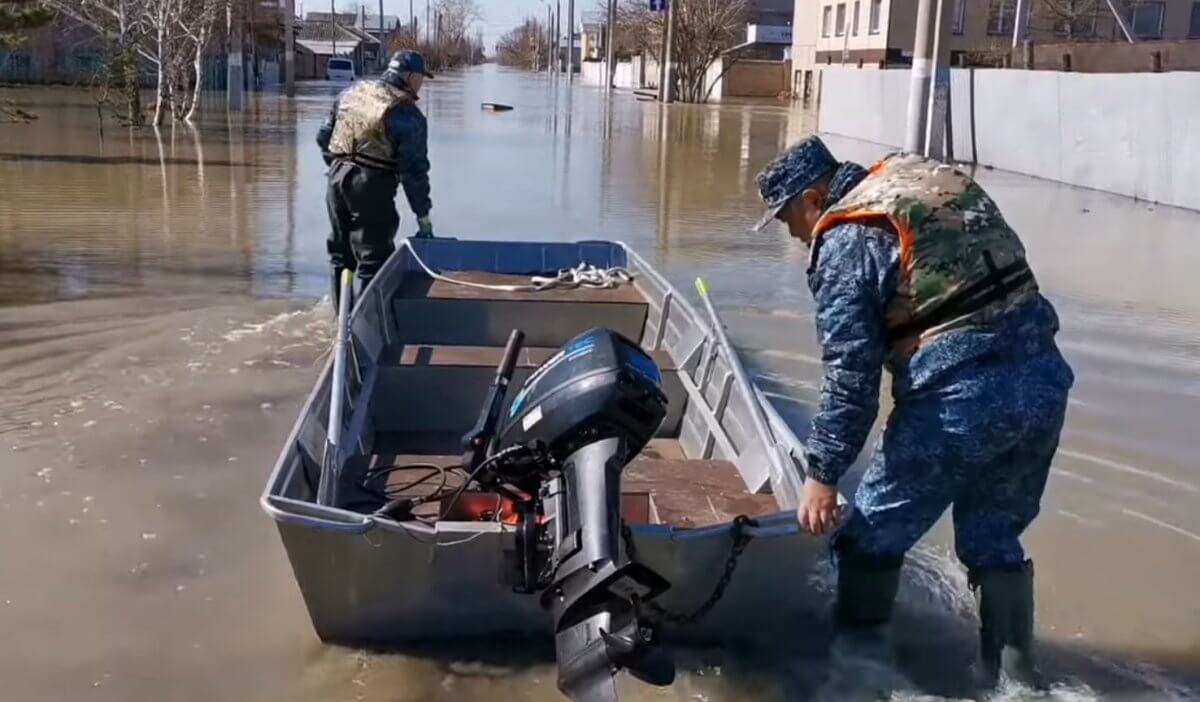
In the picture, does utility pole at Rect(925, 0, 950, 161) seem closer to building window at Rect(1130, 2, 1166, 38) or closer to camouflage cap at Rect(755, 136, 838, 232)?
camouflage cap at Rect(755, 136, 838, 232)

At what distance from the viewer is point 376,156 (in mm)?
7695

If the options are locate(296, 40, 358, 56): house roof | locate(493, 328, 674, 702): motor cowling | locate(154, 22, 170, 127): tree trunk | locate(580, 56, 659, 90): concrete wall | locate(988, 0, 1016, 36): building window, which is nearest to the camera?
locate(493, 328, 674, 702): motor cowling

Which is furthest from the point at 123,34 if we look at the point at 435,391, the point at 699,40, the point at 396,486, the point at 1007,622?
the point at 699,40

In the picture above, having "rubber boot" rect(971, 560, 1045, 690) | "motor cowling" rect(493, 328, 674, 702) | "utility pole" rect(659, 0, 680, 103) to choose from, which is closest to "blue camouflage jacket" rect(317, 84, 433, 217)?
"motor cowling" rect(493, 328, 674, 702)

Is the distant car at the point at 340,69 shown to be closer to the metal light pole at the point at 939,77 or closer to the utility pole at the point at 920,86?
the metal light pole at the point at 939,77

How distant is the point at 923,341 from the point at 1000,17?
47.7m

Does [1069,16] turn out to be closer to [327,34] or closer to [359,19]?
[327,34]

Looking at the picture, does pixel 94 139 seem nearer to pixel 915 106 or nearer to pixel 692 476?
pixel 915 106

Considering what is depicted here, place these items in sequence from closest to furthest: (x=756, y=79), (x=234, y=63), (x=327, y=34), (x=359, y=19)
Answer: (x=234, y=63) < (x=756, y=79) < (x=327, y=34) < (x=359, y=19)

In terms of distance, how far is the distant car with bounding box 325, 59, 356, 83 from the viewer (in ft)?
212

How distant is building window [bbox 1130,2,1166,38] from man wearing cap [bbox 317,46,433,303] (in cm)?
4632

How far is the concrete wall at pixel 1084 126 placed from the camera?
16.2 m

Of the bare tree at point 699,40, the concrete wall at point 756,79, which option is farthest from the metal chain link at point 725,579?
the concrete wall at point 756,79

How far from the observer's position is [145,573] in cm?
480
